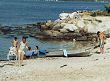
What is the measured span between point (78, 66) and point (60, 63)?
2.36m

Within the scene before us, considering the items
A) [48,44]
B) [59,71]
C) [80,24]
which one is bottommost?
[48,44]

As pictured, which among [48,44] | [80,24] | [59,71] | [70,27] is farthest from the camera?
[80,24]

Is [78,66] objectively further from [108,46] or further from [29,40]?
[29,40]

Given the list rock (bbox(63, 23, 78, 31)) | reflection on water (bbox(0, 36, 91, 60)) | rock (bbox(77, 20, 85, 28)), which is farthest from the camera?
rock (bbox(77, 20, 85, 28))

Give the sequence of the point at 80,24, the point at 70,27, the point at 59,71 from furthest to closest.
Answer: the point at 80,24
the point at 70,27
the point at 59,71

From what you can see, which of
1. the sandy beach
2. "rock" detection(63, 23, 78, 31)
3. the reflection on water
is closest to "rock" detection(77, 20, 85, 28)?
"rock" detection(63, 23, 78, 31)

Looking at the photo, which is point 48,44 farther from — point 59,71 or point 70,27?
point 59,71

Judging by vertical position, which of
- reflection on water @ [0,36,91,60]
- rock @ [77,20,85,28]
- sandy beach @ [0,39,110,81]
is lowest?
reflection on water @ [0,36,91,60]

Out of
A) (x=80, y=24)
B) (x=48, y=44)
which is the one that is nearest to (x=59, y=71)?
(x=48, y=44)

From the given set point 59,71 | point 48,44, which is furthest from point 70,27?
point 59,71

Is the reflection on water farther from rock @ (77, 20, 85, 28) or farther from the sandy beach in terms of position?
the sandy beach

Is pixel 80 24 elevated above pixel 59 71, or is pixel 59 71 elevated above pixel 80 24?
pixel 80 24

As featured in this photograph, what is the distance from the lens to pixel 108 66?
26453mm

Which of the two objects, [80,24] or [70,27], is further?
[80,24]
